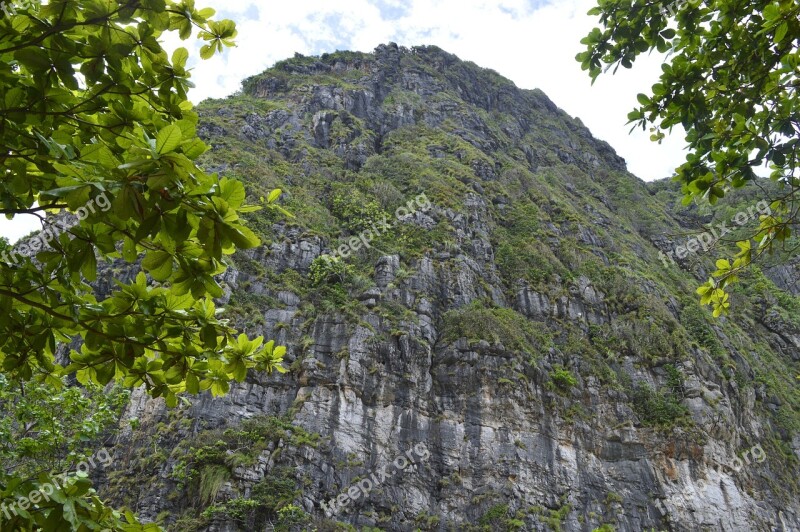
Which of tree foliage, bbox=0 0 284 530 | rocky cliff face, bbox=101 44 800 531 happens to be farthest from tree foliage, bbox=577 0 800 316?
rocky cliff face, bbox=101 44 800 531

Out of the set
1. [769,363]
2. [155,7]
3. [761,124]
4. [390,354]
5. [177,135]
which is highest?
[769,363]

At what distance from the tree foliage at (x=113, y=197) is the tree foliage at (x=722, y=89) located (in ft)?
7.96

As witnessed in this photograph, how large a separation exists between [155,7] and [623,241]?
3139cm

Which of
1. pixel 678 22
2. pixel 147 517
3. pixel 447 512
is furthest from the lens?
pixel 447 512

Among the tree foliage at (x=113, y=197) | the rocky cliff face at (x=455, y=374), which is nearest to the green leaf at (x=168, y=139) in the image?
the tree foliage at (x=113, y=197)

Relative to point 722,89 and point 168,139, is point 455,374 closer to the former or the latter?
point 722,89

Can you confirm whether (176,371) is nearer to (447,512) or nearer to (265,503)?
(265,503)

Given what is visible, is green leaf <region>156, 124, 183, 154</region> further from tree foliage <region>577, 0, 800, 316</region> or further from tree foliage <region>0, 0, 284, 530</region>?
tree foliage <region>577, 0, 800, 316</region>

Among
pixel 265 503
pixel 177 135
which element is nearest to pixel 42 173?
pixel 177 135

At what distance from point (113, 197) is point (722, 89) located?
3.48 metres

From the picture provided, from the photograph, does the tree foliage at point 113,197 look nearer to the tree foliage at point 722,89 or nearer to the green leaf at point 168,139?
the green leaf at point 168,139

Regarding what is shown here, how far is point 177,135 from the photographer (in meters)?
1.48

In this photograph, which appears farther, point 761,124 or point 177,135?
point 761,124

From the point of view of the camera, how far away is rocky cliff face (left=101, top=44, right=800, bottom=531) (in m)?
13.8
